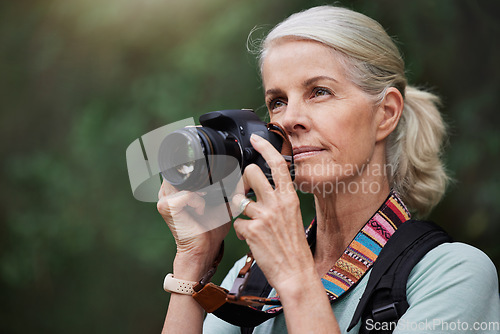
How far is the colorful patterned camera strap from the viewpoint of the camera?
75 cm

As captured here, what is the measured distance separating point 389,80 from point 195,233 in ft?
1.33

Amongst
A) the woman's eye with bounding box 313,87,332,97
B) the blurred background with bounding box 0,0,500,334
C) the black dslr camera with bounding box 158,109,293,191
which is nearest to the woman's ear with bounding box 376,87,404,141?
the woman's eye with bounding box 313,87,332,97

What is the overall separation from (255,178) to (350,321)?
24cm

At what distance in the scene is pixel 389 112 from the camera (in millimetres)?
869

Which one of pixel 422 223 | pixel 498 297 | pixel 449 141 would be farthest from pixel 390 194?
pixel 449 141

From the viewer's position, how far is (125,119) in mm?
1394

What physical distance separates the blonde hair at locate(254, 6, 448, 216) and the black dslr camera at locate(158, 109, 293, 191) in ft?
0.67

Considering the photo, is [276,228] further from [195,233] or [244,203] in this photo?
[195,233]

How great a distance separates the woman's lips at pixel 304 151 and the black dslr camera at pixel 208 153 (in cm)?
7

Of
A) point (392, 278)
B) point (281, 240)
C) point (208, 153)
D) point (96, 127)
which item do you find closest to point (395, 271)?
point (392, 278)

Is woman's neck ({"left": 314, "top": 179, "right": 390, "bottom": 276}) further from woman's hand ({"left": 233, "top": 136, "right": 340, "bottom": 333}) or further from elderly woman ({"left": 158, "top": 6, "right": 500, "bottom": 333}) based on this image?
woman's hand ({"left": 233, "top": 136, "right": 340, "bottom": 333})

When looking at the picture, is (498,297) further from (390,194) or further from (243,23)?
(243,23)

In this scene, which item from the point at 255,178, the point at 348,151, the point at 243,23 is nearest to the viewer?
the point at 255,178

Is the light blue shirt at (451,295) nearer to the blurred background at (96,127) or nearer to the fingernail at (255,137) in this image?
the fingernail at (255,137)
